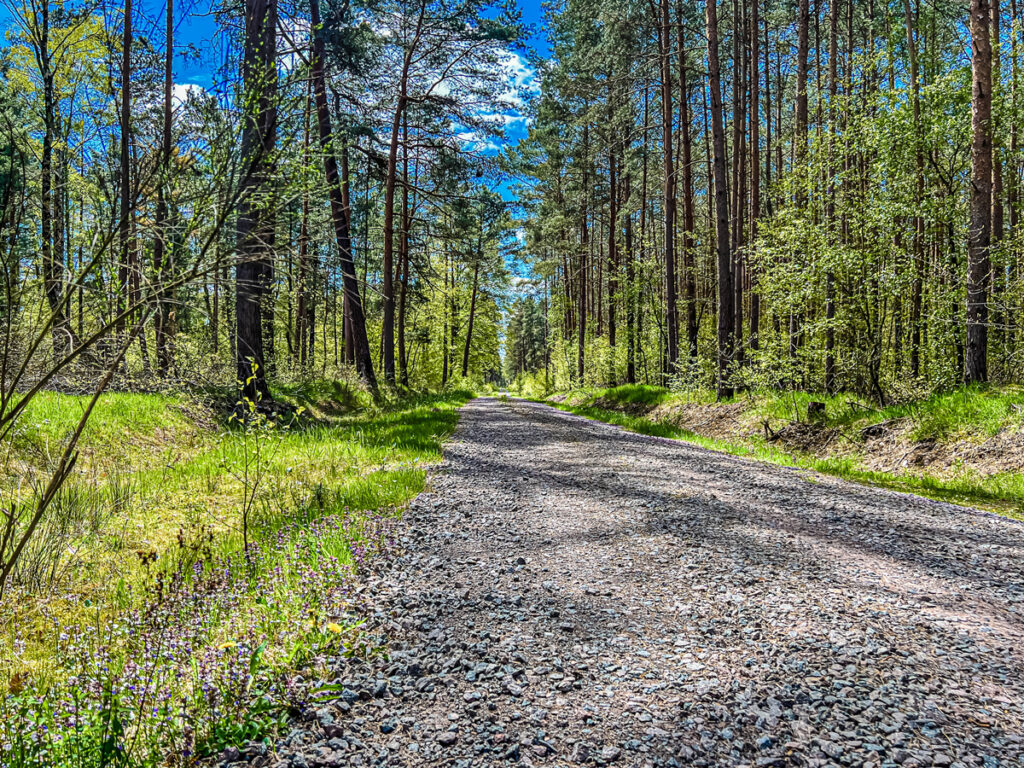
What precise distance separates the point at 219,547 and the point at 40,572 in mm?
904

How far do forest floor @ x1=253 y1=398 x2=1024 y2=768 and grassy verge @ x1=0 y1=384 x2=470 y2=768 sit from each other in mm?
218

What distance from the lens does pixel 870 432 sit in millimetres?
7723

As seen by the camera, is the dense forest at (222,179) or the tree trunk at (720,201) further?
the tree trunk at (720,201)

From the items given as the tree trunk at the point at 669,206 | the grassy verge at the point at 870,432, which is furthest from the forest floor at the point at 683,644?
the tree trunk at the point at 669,206

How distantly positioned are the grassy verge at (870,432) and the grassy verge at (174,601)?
589 cm

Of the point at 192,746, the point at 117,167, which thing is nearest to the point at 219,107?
the point at 117,167

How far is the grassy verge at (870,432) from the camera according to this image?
567cm

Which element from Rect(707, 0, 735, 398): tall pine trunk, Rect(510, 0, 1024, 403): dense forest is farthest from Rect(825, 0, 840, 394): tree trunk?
Rect(707, 0, 735, 398): tall pine trunk

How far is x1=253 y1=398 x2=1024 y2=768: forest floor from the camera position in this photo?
1.72 meters

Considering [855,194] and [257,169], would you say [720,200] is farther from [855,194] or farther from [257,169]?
[257,169]

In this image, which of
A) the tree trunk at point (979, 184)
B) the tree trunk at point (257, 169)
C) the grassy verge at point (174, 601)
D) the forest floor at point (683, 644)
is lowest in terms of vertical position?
the forest floor at point (683, 644)

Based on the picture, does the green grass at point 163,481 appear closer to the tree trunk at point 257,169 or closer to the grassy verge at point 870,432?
the tree trunk at point 257,169

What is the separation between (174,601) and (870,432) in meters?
8.89

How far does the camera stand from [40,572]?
2926mm
